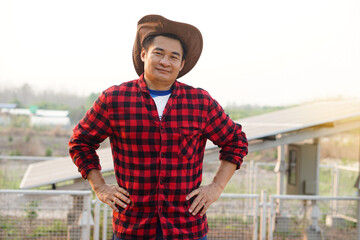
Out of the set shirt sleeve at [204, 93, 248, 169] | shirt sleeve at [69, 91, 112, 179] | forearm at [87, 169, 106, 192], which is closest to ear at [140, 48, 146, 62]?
shirt sleeve at [69, 91, 112, 179]

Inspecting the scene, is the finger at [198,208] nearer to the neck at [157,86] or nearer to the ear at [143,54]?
the neck at [157,86]

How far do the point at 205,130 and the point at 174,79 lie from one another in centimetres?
29

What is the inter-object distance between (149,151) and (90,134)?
303 millimetres

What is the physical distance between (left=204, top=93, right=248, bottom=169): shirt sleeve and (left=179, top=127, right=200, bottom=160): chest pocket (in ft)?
0.34

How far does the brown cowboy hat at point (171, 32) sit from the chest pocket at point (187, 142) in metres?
0.43

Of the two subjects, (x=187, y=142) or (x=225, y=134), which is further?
(x=225, y=134)

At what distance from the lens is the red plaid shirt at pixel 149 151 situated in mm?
1937

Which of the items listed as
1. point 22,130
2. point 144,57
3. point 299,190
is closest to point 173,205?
point 144,57

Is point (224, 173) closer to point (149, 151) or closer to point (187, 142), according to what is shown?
point (187, 142)

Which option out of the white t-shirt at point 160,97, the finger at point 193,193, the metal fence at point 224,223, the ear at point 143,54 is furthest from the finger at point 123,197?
the metal fence at point 224,223

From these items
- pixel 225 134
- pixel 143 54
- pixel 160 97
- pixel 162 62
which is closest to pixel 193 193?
pixel 225 134

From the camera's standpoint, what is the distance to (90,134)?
2.02 metres

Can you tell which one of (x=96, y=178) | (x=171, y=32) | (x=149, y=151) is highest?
(x=171, y=32)

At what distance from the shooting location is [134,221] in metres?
1.95
